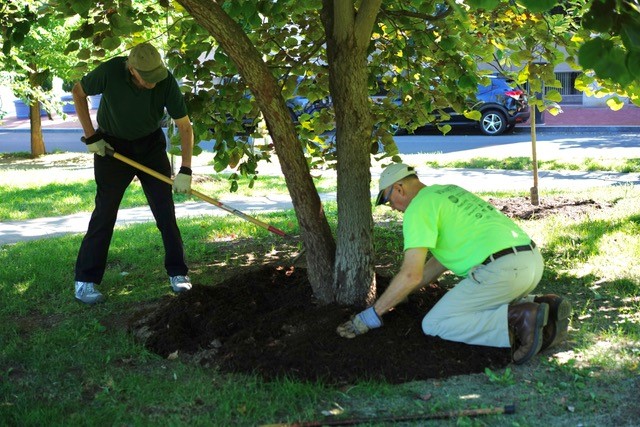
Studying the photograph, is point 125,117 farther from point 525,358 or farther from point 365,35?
point 525,358

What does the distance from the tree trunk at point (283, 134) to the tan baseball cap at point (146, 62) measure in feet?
2.40

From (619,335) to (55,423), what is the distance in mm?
3021

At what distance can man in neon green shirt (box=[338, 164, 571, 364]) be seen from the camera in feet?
13.5

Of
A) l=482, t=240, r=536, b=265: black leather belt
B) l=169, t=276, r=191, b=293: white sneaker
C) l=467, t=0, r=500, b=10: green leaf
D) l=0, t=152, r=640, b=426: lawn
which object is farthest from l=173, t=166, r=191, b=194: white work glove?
l=467, t=0, r=500, b=10: green leaf

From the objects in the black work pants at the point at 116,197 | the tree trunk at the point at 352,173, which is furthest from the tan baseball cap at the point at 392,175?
the black work pants at the point at 116,197

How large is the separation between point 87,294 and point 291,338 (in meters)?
1.96

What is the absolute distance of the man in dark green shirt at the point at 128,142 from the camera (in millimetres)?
5391

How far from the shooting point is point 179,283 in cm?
581

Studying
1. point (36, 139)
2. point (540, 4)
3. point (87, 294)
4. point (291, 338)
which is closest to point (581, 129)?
point (36, 139)

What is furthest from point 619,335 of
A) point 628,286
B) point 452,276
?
point 452,276

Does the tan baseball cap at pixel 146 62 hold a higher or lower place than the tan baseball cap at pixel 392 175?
higher

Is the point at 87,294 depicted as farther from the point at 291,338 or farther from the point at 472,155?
the point at 472,155

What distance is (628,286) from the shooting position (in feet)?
18.0

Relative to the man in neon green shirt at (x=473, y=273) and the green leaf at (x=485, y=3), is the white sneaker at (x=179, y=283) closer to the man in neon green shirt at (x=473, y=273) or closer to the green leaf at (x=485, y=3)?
the man in neon green shirt at (x=473, y=273)
